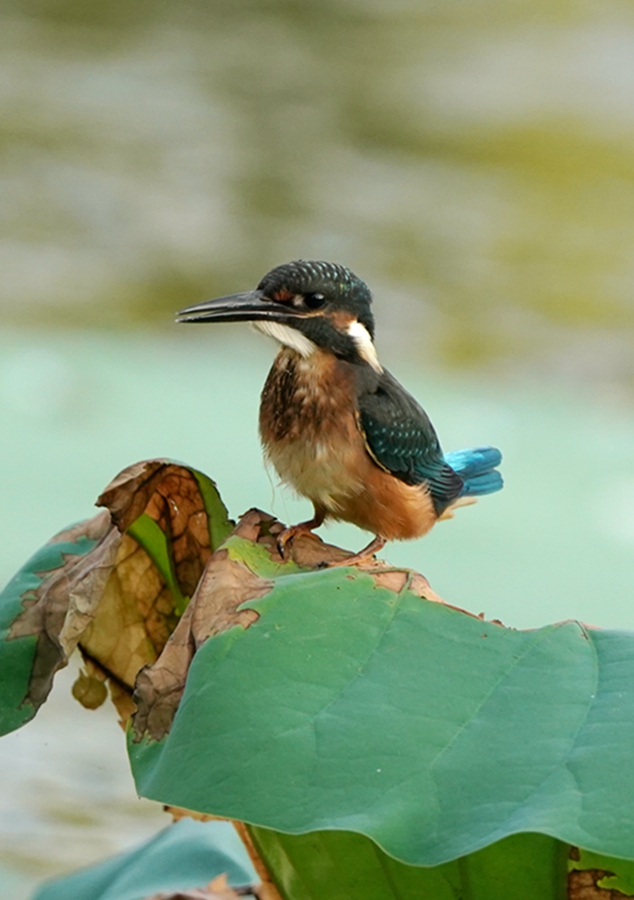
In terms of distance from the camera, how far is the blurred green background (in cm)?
267

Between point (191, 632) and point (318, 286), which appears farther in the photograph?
point (318, 286)

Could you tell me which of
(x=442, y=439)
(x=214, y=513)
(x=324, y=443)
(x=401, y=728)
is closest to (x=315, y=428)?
(x=324, y=443)

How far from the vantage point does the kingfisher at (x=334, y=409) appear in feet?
5.49

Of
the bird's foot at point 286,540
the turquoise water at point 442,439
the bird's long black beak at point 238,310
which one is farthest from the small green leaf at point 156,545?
the turquoise water at point 442,439

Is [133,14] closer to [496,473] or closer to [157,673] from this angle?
[496,473]

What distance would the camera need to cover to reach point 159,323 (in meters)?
3.78

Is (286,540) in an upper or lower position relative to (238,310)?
lower

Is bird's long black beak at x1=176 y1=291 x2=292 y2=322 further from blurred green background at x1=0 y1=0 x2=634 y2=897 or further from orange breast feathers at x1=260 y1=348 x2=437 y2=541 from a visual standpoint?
blurred green background at x1=0 y1=0 x2=634 y2=897

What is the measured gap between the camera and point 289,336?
170 centimetres

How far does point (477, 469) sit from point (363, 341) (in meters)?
0.49

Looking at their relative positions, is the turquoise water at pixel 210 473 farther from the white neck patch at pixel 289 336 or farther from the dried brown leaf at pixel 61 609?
the dried brown leaf at pixel 61 609

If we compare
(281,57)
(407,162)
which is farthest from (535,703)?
(281,57)

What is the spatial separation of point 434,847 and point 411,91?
5.08 m

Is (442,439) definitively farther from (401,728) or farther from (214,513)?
(401,728)
